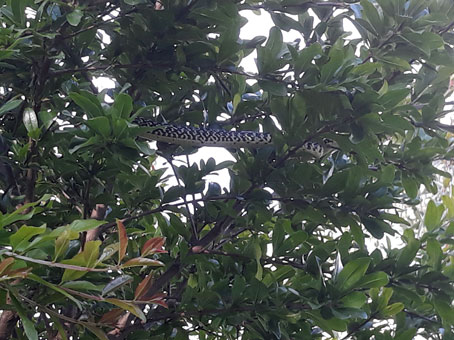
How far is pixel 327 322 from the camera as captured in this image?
3.55ft

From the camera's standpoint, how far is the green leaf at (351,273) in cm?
103

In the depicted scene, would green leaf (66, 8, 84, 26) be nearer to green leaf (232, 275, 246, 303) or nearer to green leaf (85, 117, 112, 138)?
green leaf (85, 117, 112, 138)

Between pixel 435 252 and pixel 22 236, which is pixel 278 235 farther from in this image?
pixel 22 236

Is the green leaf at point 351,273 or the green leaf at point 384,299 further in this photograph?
the green leaf at point 384,299

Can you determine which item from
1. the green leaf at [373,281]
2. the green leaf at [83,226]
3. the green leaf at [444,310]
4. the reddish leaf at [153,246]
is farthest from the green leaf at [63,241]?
the green leaf at [444,310]

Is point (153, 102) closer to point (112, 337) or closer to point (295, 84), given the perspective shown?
point (295, 84)

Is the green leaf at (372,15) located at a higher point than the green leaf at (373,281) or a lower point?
higher

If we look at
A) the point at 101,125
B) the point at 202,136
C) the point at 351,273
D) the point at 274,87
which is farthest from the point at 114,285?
the point at 202,136

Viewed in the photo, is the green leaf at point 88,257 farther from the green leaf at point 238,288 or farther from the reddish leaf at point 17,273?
the green leaf at point 238,288

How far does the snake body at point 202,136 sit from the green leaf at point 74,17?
0.31 metres

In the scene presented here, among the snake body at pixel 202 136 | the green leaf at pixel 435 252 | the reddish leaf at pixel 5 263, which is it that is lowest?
the green leaf at pixel 435 252

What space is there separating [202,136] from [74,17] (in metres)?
0.45

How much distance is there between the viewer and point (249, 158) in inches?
51.1

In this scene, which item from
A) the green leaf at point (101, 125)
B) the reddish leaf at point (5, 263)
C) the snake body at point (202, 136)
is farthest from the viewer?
the snake body at point (202, 136)
